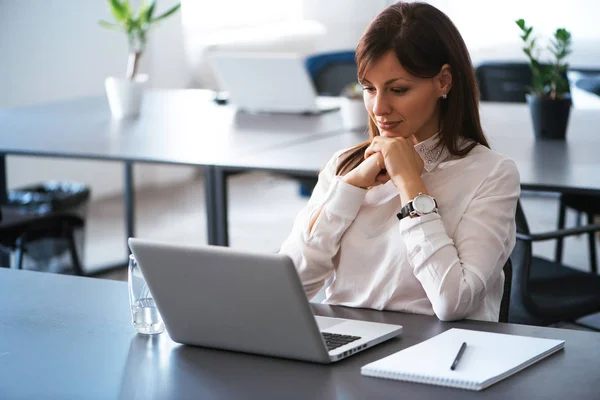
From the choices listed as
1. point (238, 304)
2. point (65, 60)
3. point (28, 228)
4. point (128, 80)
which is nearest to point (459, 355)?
point (238, 304)

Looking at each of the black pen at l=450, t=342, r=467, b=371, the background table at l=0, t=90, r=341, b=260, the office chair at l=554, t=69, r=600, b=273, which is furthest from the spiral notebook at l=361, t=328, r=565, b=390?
the office chair at l=554, t=69, r=600, b=273

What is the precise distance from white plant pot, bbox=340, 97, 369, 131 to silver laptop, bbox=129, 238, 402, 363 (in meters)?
1.99

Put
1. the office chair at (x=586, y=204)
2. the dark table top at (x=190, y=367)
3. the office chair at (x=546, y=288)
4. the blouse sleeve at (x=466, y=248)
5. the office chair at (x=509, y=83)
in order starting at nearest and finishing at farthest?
the dark table top at (x=190, y=367)
the blouse sleeve at (x=466, y=248)
the office chair at (x=546, y=288)
the office chair at (x=586, y=204)
the office chair at (x=509, y=83)

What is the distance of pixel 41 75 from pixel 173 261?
4.36 m

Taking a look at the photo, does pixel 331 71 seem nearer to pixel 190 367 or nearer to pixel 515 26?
pixel 515 26

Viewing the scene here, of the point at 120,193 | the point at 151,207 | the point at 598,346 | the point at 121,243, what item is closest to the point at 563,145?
the point at 598,346

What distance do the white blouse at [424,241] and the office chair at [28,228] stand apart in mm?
1940

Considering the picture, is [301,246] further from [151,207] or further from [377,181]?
[151,207]

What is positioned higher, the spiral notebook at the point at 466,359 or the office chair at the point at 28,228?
the spiral notebook at the point at 466,359

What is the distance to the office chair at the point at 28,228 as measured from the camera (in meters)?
3.60

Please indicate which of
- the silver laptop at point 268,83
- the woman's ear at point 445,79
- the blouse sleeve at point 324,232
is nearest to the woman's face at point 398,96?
the woman's ear at point 445,79

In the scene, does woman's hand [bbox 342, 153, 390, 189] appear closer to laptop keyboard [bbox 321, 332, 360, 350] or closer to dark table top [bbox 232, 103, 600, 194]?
laptop keyboard [bbox 321, 332, 360, 350]

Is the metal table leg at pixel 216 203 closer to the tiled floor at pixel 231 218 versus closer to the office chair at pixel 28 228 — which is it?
the office chair at pixel 28 228

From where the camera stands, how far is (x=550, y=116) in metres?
3.14
